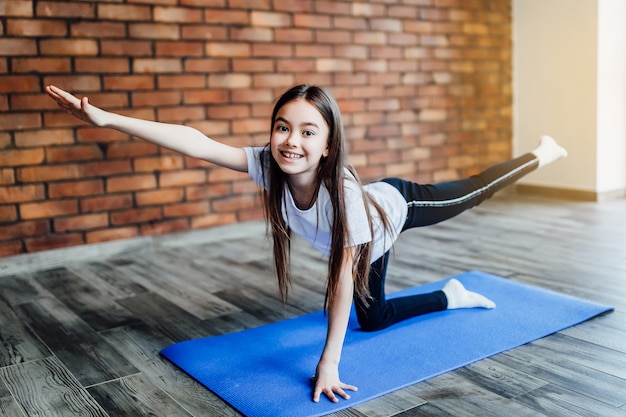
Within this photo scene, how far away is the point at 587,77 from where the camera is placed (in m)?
4.43

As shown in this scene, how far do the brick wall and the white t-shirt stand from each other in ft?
5.65

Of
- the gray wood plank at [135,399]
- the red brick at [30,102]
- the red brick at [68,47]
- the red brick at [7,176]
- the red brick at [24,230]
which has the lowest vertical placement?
the gray wood plank at [135,399]

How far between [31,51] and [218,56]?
98cm

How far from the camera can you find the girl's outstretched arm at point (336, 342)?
176cm

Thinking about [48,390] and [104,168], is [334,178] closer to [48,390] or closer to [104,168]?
[48,390]

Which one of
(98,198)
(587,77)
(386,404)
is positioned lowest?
(386,404)

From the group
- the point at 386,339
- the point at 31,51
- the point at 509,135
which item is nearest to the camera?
the point at 386,339

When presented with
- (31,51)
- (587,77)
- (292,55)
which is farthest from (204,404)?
(587,77)

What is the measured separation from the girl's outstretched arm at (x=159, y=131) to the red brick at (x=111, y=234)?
1.75 m

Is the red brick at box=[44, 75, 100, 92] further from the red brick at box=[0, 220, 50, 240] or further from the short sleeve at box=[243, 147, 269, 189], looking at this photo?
the short sleeve at box=[243, 147, 269, 189]

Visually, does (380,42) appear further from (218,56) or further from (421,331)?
(421,331)

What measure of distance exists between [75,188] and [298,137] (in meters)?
1.98

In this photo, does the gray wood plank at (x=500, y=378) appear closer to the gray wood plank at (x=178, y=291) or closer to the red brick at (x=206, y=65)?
the gray wood plank at (x=178, y=291)

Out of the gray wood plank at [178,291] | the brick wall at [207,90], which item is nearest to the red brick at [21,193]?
the brick wall at [207,90]
